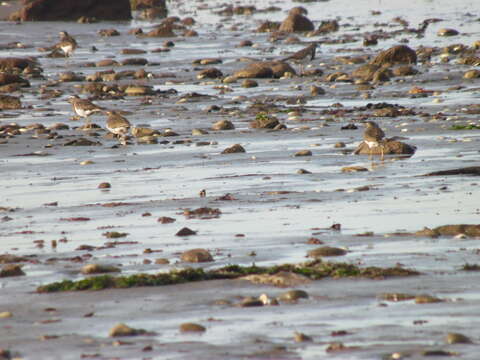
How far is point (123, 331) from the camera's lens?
592 centimetres

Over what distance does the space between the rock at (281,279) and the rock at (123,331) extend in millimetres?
1271

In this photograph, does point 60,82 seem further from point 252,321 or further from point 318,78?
point 252,321

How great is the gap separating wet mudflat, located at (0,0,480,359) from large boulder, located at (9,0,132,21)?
22436 mm

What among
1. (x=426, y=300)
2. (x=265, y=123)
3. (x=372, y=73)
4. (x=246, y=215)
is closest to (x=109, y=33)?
(x=372, y=73)

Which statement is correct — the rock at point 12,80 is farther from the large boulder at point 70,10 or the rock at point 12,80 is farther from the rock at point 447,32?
the large boulder at point 70,10

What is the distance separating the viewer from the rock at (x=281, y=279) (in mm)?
6984

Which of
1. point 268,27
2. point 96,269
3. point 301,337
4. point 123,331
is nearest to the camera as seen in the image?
point 301,337

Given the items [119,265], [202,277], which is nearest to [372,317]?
[202,277]

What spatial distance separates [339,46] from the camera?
109 ft

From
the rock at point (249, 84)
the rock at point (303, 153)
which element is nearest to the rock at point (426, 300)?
the rock at point (303, 153)

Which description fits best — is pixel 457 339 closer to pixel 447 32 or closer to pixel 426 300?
pixel 426 300

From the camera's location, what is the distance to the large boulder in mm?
44469

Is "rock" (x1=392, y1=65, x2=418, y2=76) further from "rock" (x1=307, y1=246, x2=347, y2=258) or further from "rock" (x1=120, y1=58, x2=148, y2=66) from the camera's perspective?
"rock" (x1=307, y1=246, x2=347, y2=258)

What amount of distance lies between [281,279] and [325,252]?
96cm
